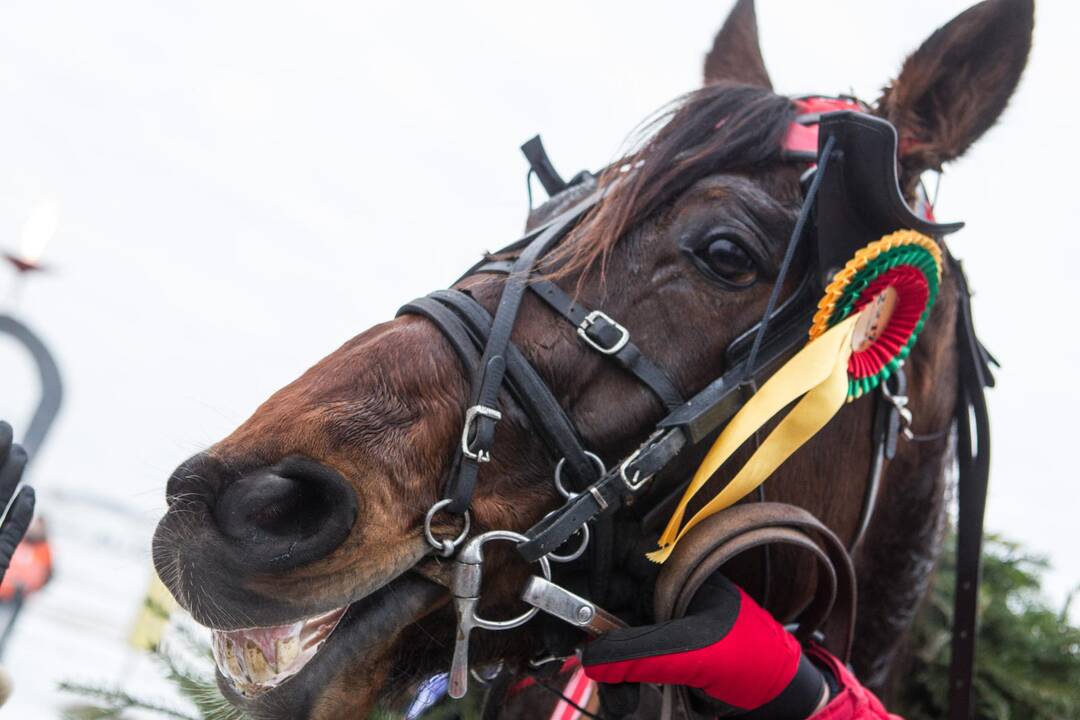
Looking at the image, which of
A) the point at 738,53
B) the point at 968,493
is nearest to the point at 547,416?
the point at 968,493

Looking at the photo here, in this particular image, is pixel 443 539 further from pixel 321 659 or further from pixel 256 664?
pixel 256 664

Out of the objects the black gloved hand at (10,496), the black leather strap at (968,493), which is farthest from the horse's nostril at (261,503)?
the black leather strap at (968,493)

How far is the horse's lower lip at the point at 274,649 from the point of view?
5.25 ft

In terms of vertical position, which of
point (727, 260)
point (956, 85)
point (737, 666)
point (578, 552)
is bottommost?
point (737, 666)

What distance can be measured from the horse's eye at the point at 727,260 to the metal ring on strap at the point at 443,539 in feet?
2.67

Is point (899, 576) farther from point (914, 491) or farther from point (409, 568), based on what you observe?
point (409, 568)

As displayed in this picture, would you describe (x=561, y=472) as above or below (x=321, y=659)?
above

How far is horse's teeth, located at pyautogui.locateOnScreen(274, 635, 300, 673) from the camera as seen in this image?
160 centimetres

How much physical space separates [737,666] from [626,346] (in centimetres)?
69

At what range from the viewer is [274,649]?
161cm

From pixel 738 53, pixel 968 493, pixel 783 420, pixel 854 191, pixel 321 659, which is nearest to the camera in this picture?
pixel 321 659

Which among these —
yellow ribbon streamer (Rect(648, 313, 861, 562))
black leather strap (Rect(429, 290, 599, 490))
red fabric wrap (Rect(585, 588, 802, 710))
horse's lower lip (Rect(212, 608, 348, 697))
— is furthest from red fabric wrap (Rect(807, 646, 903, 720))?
horse's lower lip (Rect(212, 608, 348, 697))

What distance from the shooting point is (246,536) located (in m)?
1.49

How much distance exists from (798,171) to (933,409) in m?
0.91
